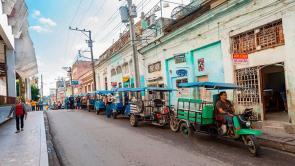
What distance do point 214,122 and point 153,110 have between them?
4.64 m

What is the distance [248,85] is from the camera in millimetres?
11758

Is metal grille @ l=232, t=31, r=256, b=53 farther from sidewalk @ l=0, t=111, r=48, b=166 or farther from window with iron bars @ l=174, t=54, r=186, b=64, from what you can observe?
sidewalk @ l=0, t=111, r=48, b=166

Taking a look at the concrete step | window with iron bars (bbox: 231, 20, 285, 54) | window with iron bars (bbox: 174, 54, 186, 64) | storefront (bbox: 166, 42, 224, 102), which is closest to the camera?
the concrete step

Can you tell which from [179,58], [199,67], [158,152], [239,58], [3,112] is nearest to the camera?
[158,152]

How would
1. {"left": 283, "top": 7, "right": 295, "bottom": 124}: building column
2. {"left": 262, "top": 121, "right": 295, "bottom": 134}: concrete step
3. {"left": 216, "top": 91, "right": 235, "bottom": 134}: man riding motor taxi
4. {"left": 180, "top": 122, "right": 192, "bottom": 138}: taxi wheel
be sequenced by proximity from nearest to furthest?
1. {"left": 216, "top": 91, "right": 235, "bottom": 134}: man riding motor taxi
2. {"left": 262, "top": 121, "right": 295, "bottom": 134}: concrete step
3. {"left": 283, "top": 7, "right": 295, "bottom": 124}: building column
4. {"left": 180, "top": 122, "right": 192, "bottom": 138}: taxi wheel

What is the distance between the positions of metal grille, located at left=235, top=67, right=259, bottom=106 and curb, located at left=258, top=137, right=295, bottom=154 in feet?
10.7

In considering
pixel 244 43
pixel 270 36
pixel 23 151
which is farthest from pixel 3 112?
pixel 270 36

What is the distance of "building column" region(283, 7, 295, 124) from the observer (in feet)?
31.0

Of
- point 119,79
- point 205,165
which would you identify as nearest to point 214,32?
point 205,165

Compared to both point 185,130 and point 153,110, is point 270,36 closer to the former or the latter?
point 185,130

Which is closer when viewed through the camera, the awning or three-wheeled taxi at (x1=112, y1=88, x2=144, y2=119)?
three-wheeled taxi at (x1=112, y1=88, x2=144, y2=119)

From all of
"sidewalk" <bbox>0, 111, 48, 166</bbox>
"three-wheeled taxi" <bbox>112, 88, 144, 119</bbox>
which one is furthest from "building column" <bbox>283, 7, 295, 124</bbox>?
"three-wheeled taxi" <bbox>112, 88, 144, 119</bbox>

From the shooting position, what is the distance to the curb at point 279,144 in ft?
24.4

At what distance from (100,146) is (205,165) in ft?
12.8
